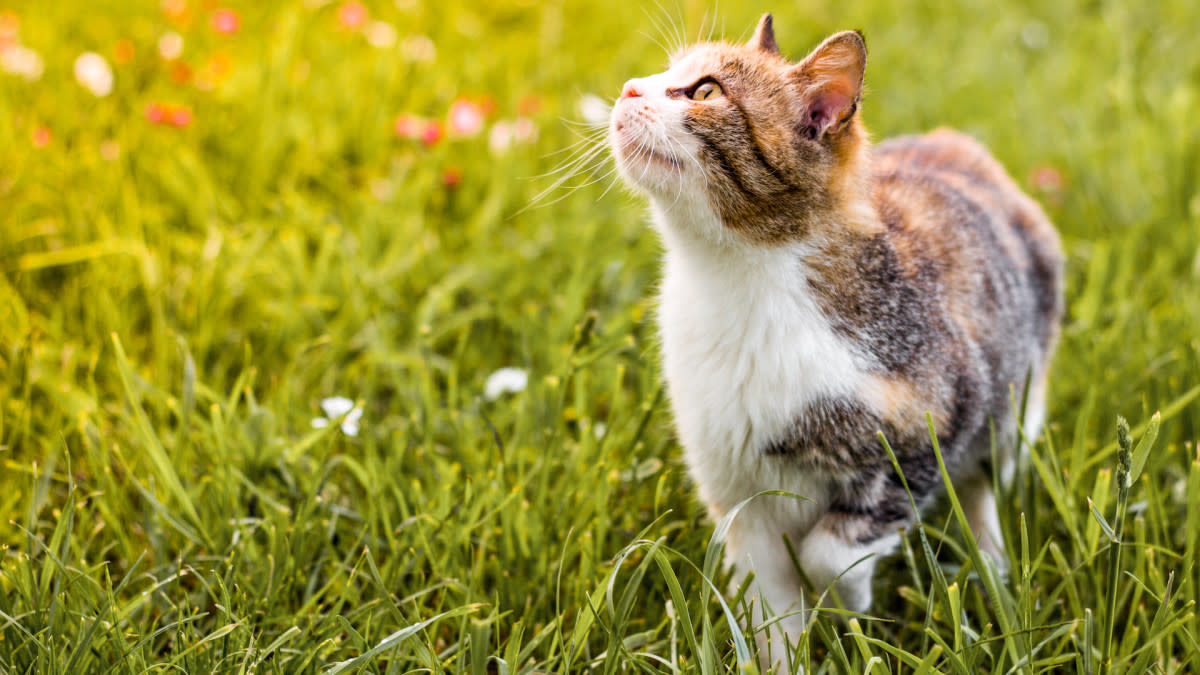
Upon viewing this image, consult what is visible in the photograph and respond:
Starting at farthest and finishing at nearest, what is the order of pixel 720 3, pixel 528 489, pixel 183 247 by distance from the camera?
pixel 720 3 → pixel 183 247 → pixel 528 489

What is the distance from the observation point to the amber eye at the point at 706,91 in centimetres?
226

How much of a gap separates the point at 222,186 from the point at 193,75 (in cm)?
84

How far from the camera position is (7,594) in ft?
7.22

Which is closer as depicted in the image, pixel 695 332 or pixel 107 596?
pixel 107 596

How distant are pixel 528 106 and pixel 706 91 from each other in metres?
2.51

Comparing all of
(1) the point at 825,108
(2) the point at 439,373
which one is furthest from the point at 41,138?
(1) the point at 825,108

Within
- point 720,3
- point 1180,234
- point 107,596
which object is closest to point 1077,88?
point 1180,234

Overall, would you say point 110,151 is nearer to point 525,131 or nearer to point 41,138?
point 41,138

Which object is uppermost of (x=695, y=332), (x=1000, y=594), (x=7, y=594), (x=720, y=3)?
(x=720, y=3)

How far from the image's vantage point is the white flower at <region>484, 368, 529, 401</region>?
3.08 meters

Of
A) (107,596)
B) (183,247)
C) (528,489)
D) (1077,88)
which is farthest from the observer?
(1077,88)

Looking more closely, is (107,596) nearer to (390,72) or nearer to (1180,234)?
(390,72)

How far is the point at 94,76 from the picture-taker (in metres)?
4.26

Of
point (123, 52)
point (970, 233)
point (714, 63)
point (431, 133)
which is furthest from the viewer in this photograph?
point (123, 52)
